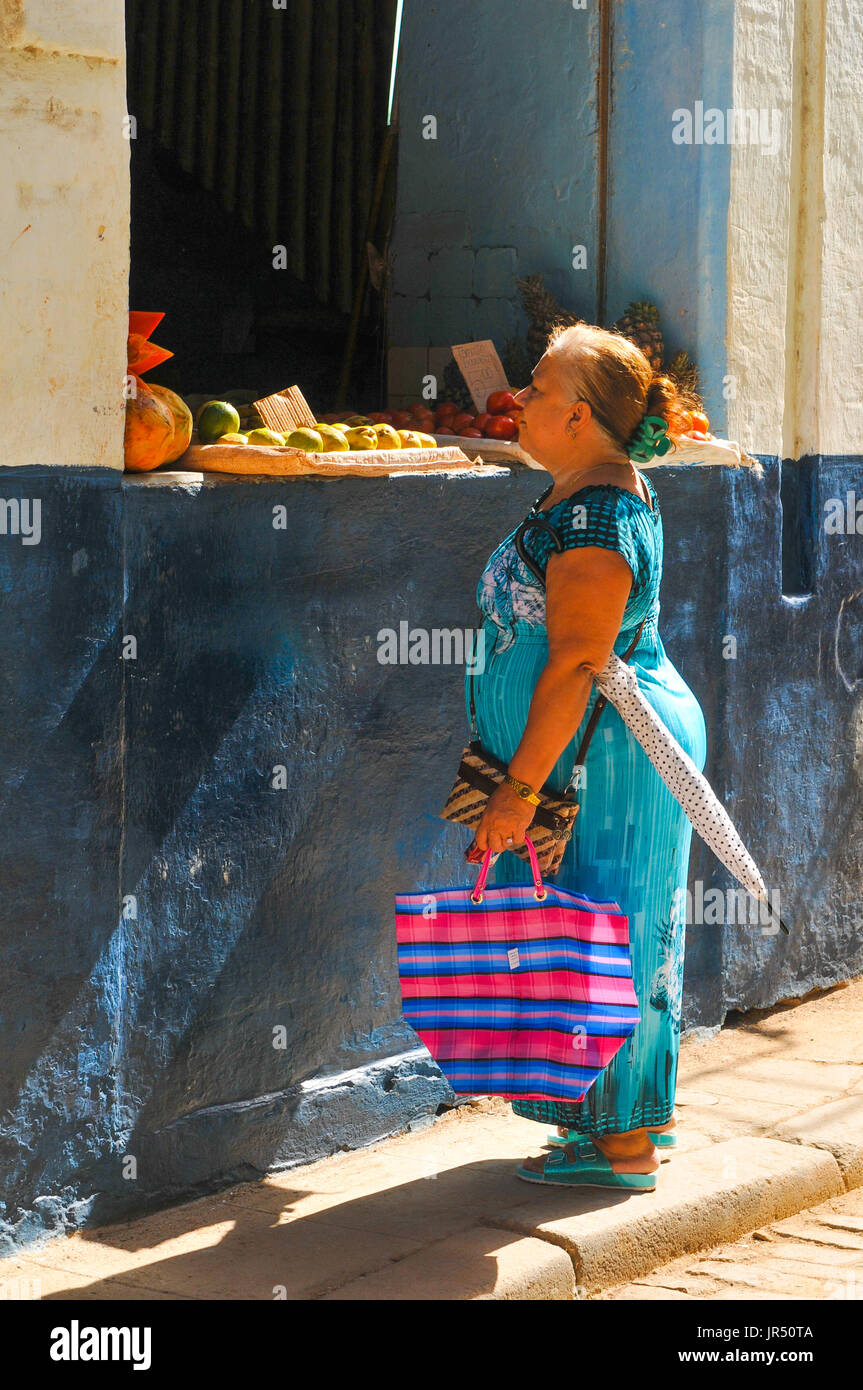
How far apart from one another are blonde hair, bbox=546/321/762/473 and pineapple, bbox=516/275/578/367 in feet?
6.23

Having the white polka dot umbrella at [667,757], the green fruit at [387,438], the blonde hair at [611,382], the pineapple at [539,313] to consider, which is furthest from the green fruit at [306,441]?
the pineapple at [539,313]

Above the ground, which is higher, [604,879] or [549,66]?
[549,66]

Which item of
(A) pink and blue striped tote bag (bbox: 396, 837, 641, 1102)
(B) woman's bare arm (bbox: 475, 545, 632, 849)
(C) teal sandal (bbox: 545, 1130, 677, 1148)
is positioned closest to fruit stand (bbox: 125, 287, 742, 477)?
(B) woman's bare arm (bbox: 475, 545, 632, 849)

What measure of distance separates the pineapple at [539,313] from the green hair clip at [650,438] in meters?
1.93

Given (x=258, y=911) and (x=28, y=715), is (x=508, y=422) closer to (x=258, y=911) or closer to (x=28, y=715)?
(x=258, y=911)

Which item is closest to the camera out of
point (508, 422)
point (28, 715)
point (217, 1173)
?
point (28, 715)

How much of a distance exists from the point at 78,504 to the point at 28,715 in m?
0.46

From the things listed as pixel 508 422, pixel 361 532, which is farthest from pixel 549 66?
pixel 361 532

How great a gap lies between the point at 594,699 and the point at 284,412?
138 centimetres

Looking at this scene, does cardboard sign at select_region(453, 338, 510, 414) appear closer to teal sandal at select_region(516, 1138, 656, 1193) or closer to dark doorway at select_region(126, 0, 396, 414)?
dark doorway at select_region(126, 0, 396, 414)

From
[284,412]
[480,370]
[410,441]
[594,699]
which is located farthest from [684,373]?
[594,699]

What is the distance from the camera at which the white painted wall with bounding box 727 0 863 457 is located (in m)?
5.32

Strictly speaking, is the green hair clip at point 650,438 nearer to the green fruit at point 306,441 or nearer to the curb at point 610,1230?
the green fruit at point 306,441

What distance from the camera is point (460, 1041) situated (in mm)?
3473
